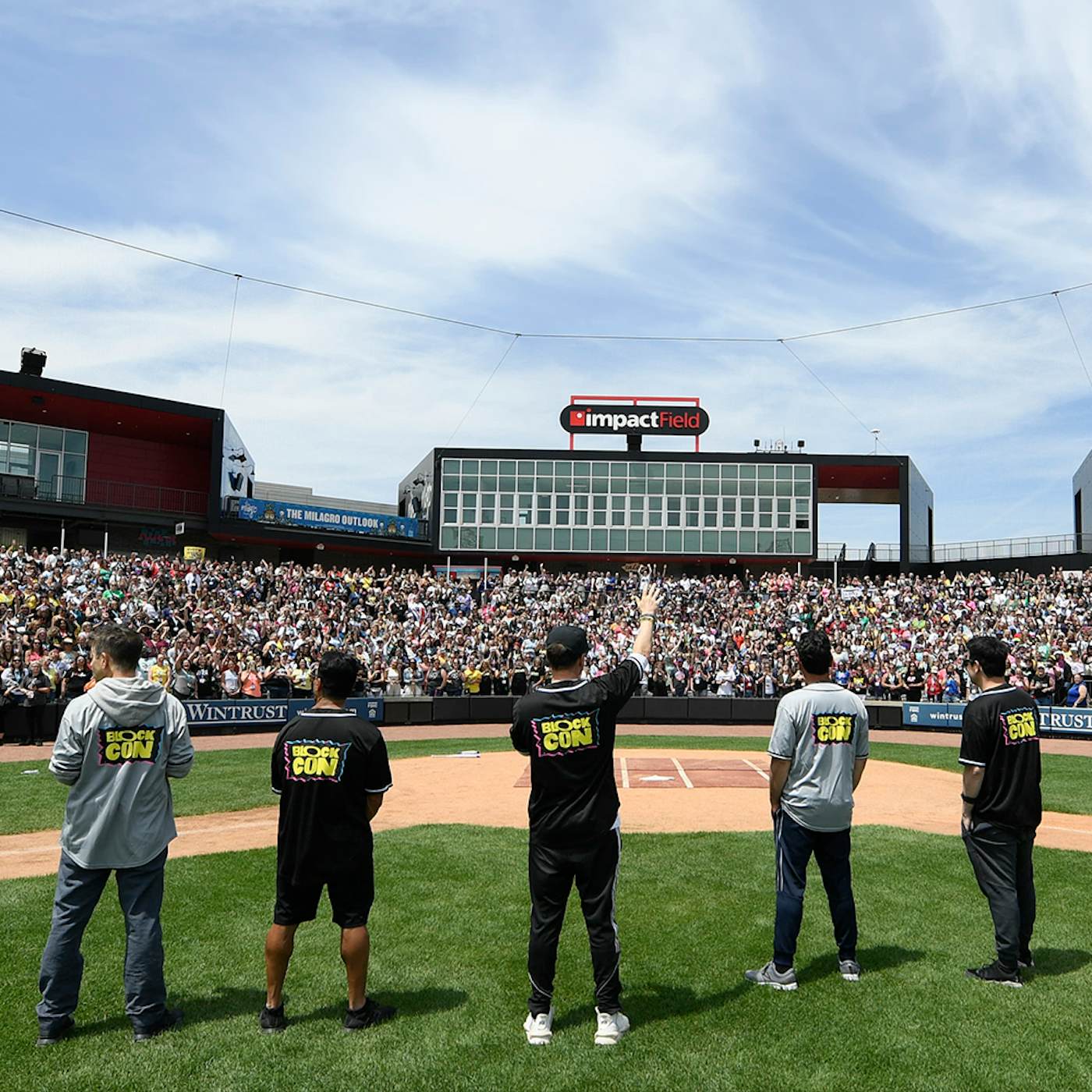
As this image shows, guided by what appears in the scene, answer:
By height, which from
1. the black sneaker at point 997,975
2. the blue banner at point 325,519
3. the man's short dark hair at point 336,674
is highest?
the blue banner at point 325,519

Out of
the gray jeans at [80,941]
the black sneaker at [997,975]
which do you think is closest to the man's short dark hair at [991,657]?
the black sneaker at [997,975]

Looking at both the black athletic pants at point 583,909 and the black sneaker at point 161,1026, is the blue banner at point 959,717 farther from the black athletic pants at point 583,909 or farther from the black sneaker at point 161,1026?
the black sneaker at point 161,1026

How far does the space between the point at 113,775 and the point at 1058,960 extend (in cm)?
657

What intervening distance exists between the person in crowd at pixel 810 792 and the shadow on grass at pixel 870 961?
26cm

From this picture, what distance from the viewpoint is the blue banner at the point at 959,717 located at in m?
24.8

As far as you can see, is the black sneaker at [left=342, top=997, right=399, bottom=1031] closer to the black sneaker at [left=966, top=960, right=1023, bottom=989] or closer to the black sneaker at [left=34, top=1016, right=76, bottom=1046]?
the black sneaker at [left=34, top=1016, right=76, bottom=1046]

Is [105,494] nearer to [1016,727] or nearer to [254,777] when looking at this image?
[254,777]

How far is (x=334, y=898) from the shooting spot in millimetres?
5215

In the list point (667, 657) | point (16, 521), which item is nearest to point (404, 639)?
point (667, 657)

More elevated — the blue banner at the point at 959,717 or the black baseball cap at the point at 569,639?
the black baseball cap at the point at 569,639

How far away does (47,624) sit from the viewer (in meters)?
24.9

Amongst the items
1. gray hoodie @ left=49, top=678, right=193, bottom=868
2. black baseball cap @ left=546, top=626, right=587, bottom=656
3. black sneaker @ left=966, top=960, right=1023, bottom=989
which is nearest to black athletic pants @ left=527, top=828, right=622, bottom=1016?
black baseball cap @ left=546, top=626, right=587, bottom=656

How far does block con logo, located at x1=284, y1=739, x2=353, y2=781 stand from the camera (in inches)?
203

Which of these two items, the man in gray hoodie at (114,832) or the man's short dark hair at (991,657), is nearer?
the man in gray hoodie at (114,832)
